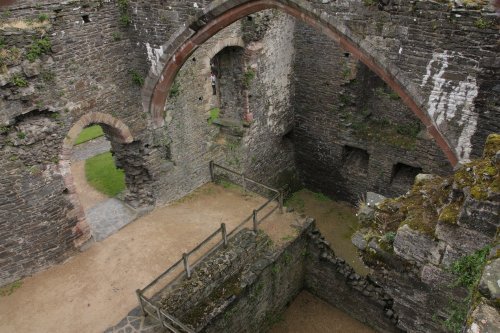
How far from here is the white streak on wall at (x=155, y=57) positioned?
7.29 meters

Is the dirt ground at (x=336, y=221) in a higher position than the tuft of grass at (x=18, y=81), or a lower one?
lower

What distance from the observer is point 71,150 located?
704 centimetres

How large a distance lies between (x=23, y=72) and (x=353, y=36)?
456 centimetres

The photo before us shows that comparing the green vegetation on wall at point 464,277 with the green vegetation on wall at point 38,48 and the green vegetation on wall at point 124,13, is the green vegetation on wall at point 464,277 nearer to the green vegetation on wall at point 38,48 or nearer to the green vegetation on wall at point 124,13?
the green vegetation on wall at point 38,48

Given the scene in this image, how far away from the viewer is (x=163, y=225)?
319 inches

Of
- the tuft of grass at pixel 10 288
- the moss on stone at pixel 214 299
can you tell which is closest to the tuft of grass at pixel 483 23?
the moss on stone at pixel 214 299

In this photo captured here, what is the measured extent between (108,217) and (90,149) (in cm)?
467

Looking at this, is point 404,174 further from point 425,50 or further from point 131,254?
point 131,254

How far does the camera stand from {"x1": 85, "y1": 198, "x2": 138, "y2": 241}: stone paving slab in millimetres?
8031

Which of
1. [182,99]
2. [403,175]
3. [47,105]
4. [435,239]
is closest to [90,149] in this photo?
[182,99]

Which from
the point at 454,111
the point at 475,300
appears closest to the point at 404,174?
the point at 454,111

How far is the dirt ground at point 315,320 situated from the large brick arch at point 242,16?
4134 mm

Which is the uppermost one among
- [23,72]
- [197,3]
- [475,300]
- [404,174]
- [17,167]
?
[197,3]

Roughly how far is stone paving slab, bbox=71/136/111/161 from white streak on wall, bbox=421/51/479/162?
31.1 ft
